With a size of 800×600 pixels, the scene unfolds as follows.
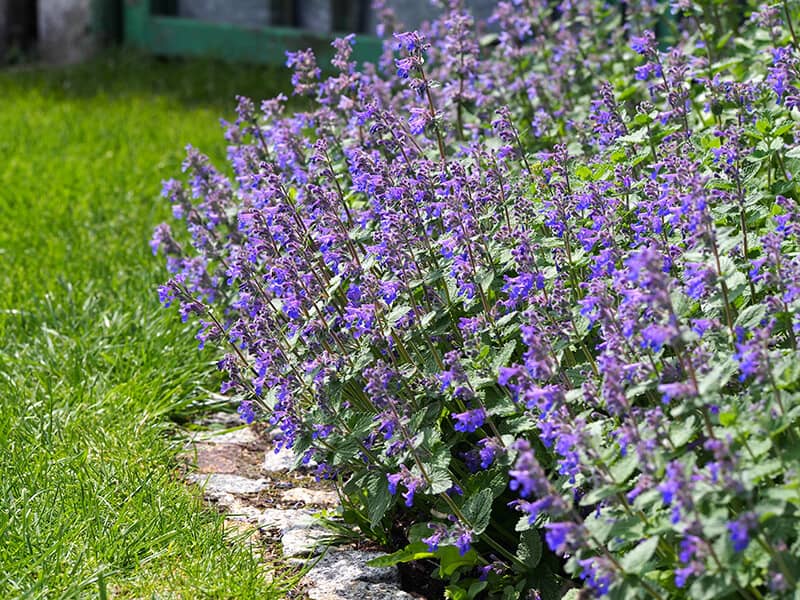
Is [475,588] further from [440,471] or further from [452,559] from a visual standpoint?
[440,471]

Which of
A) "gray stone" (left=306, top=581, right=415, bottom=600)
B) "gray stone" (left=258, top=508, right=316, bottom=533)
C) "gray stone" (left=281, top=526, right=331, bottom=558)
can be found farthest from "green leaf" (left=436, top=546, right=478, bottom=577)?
"gray stone" (left=258, top=508, right=316, bottom=533)

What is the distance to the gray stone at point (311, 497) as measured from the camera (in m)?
3.27

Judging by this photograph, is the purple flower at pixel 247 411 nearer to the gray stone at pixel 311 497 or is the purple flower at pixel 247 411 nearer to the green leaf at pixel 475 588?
the gray stone at pixel 311 497

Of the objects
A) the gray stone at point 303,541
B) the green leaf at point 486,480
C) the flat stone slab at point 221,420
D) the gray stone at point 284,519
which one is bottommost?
the flat stone slab at point 221,420

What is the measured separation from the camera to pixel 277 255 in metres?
2.89

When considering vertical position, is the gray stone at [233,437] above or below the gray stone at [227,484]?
below

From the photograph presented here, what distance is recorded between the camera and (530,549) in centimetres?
258

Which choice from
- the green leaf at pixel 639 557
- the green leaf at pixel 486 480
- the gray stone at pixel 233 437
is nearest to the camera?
the green leaf at pixel 639 557

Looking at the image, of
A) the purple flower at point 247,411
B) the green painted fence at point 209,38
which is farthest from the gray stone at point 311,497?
the green painted fence at point 209,38

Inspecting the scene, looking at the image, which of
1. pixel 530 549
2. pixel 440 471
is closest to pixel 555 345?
pixel 440 471

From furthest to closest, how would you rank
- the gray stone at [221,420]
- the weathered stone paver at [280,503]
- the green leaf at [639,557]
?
1. the gray stone at [221,420]
2. the weathered stone paver at [280,503]
3. the green leaf at [639,557]

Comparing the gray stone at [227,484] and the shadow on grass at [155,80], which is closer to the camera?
the gray stone at [227,484]

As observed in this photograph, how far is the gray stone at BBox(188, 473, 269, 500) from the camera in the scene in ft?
10.6

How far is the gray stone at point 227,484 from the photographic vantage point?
3234 mm
